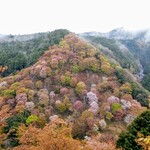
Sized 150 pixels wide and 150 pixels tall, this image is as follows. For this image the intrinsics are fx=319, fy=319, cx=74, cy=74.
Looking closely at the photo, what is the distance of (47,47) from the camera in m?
87.3

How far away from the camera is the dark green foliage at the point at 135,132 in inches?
1246

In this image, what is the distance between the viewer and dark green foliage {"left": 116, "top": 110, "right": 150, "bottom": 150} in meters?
31.7

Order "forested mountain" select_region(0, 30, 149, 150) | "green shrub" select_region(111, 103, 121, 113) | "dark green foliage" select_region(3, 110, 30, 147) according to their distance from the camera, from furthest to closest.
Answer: "green shrub" select_region(111, 103, 121, 113) → "forested mountain" select_region(0, 30, 149, 150) → "dark green foliage" select_region(3, 110, 30, 147)

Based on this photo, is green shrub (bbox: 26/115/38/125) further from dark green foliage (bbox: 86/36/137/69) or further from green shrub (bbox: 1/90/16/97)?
dark green foliage (bbox: 86/36/137/69)

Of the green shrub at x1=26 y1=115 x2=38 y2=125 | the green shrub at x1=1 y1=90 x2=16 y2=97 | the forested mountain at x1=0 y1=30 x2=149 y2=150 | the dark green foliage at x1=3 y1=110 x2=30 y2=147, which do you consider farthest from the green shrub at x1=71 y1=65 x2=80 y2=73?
the green shrub at x1=26 y1=115 x2=38 y2=125

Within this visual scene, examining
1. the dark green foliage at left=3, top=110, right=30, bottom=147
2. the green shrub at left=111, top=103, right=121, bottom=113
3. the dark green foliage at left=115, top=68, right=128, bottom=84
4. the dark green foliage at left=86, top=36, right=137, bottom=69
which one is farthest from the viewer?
the dark green foliage at left=86, top=36, right=137, bottom=69

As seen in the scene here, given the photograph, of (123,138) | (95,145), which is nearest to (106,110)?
(123,138)

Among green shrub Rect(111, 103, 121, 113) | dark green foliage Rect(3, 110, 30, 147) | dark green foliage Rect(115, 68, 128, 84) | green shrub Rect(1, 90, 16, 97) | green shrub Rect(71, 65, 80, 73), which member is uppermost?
green shrub Rect(71, 65, 80, 73)

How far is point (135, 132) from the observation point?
106ft

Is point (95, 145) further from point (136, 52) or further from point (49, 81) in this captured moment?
point (136, 52)

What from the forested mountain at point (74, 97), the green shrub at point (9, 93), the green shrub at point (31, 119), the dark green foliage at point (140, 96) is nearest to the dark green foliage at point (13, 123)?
the forested mountain at point (74, 97)

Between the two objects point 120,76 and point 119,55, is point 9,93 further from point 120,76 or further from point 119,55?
point 119,55

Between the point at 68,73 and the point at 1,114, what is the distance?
33.2 metres

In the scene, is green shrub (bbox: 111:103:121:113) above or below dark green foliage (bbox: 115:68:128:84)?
below
